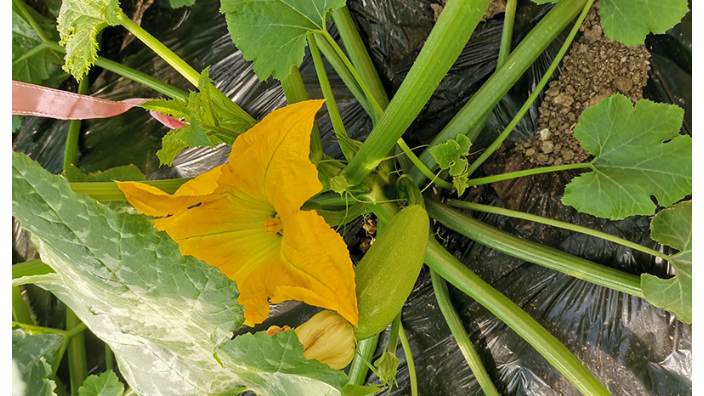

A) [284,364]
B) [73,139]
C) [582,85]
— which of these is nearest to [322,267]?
[284,364]

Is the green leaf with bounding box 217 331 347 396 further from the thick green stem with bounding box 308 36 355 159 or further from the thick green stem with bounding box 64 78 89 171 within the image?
the thick green stem with bounding box 64 78 89 171

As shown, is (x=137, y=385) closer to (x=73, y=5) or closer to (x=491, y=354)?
(x=73, y=5)

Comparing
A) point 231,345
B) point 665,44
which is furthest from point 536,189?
point 231,345

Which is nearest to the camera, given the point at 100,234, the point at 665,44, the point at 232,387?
the point at 100,234

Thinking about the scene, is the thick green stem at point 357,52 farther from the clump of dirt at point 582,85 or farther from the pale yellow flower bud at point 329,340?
the pale yellow flower bud at point 329,340

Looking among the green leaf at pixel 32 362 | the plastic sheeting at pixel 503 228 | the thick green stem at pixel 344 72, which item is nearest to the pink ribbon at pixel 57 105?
the plastic sheeting at pixel 503 228

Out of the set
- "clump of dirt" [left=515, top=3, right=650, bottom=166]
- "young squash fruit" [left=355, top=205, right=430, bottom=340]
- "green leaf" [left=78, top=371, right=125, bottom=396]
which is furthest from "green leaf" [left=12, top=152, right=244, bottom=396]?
"clump of dirt" [left=515, top=3, right=650, bottom=166]

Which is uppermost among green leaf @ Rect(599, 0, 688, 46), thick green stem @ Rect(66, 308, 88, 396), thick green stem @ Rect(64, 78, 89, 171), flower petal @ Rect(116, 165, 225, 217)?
thick green stem @ Rect(64, 78, 89, 171)
